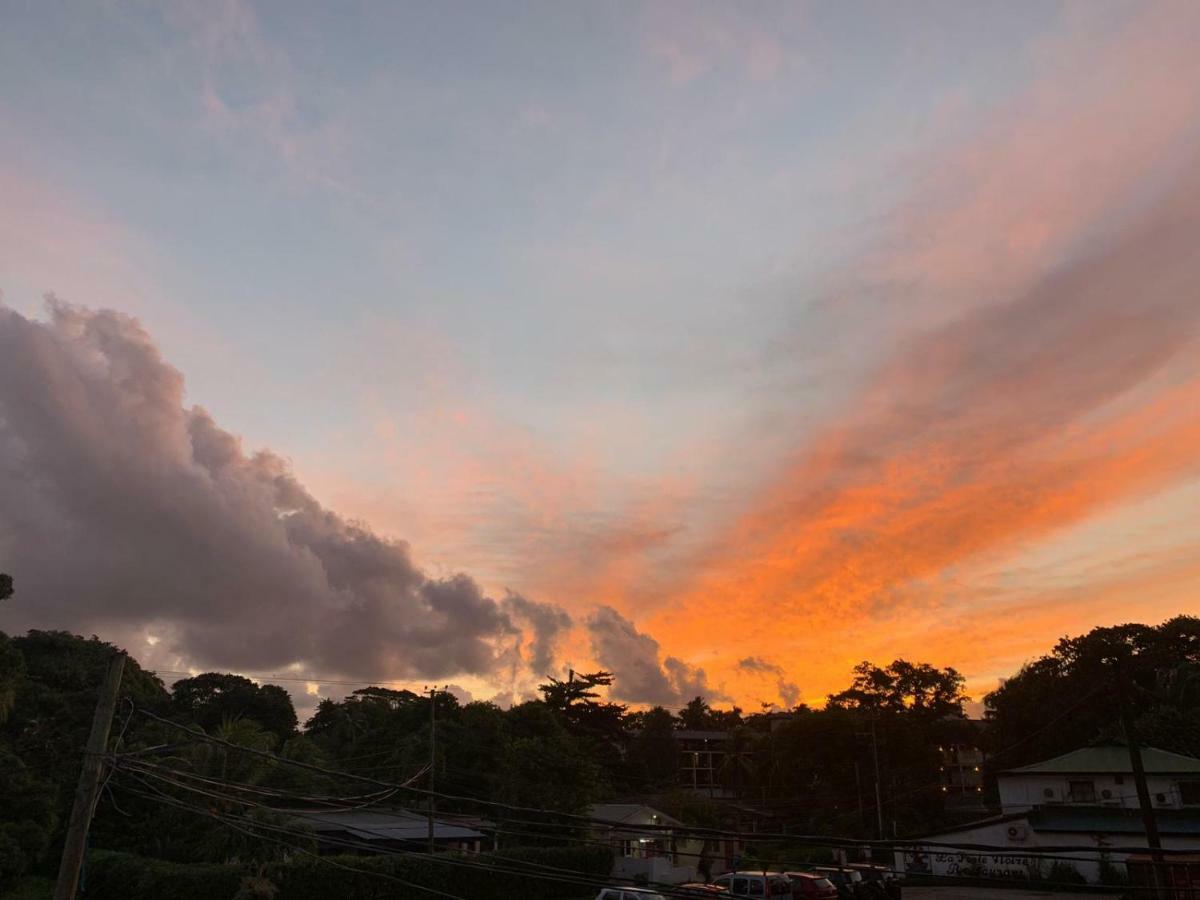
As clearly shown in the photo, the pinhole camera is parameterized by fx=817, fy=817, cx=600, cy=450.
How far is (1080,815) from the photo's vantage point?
166ft

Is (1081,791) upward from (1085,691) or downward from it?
downward

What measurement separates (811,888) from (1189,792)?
33.0m

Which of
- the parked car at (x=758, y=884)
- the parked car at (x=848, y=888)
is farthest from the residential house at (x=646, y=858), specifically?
the parked car at (x=758, y=884)

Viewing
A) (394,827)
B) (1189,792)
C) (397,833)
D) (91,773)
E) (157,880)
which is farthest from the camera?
(1189,792)

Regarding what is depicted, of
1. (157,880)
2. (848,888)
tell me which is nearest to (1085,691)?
(848,888)

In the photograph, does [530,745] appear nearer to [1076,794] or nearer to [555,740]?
[555,740]

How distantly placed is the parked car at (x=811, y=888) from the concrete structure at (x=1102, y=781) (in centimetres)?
2520

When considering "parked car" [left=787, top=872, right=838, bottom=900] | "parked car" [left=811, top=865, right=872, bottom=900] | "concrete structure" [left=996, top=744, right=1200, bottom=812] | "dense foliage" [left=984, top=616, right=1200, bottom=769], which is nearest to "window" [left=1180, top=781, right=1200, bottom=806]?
"concrete structure" [left=996, top=744, right=1200, bottom=812]

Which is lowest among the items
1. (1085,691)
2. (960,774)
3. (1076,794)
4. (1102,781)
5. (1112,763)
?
(1076,794)

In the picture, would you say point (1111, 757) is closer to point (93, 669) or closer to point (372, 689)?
point (93, 669)

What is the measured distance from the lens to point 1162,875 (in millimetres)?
40188

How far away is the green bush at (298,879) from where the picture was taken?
37625 mm

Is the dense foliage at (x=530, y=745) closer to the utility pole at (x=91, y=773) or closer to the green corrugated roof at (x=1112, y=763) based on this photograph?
the green corrugated roof at (x=1112, y=763)

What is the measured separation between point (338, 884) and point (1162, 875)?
4019cm
